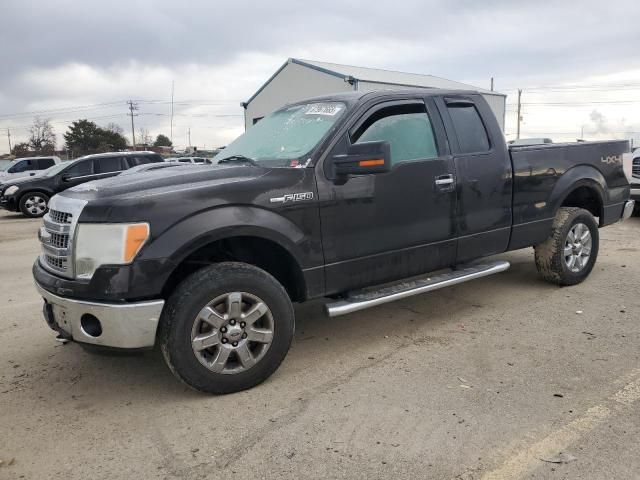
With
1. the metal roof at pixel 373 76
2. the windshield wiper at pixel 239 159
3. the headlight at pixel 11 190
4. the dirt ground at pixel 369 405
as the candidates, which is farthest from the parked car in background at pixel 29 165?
the windshield wiper at pixel 239 159

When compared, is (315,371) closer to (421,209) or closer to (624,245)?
(421,209)

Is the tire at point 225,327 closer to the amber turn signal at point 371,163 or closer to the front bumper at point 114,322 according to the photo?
the front bumper at point 114,322

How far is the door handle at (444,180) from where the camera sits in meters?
4.23

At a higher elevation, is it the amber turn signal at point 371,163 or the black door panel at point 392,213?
the amber turn signal at point 371,163

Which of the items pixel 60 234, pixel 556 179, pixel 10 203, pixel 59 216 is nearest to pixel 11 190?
pixel 10 203

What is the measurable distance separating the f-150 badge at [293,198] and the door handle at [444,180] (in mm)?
1179

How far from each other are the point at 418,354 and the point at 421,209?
111 cm

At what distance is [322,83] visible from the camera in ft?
92.0

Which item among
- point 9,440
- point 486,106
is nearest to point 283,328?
point 9,440

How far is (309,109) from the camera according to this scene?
4.33 metres

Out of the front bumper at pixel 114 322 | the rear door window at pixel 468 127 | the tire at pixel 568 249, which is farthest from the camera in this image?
the tire at pixel 568 249

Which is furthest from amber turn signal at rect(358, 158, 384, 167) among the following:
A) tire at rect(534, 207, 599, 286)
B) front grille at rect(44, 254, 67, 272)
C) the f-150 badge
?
tire at rect(534, 207, 599, 286)

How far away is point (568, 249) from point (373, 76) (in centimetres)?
2411

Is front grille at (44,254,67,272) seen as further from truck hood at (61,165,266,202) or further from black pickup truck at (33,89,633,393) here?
truck hood at (61,165,266,202)
